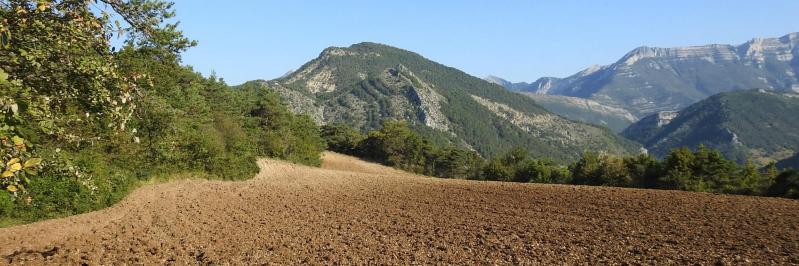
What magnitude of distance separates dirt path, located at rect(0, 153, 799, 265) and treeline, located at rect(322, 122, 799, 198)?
23.0 meters

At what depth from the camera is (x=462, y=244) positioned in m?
16.9

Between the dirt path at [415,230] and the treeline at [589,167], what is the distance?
2305 centimetres

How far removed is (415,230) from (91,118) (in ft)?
48.5

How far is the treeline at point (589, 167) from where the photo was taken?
5659 cm

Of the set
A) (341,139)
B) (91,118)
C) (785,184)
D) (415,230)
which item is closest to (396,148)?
(341,139)

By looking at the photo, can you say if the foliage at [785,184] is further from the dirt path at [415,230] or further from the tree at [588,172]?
the tree at [588,172]

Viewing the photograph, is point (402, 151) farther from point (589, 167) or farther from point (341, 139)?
point (589, 167)

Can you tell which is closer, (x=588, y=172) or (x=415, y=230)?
(x=415, y=230)

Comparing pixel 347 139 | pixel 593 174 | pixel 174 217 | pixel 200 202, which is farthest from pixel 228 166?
pixel 347 139

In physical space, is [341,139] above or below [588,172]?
above

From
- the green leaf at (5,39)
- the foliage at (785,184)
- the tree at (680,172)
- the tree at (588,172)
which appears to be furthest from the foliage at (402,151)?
the green leaf at (5,39)

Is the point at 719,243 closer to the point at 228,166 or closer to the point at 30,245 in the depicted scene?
the point at 30,245

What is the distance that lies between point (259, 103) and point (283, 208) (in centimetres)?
5649

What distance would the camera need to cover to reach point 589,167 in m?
80.1
